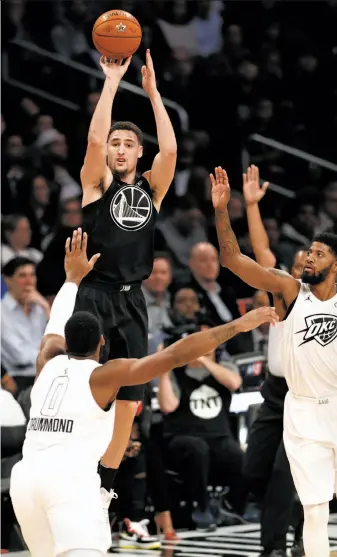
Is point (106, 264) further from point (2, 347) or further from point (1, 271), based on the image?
point (1, 271)

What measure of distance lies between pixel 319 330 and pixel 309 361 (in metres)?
0.19

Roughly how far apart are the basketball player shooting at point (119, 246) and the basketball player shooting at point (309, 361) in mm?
480

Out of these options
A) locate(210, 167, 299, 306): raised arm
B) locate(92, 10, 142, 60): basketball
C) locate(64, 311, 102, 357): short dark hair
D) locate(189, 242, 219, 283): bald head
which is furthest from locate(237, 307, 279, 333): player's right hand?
locate(189, 242, 219, 283): bald head

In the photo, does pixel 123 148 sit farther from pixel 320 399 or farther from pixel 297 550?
pixel 297 550

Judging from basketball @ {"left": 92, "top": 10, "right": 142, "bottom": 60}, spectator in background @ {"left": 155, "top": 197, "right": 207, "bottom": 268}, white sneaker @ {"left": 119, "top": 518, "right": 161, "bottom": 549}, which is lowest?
white sneaker @ {"left": 119, "top": 518, "right": 161, "bottom": 549}

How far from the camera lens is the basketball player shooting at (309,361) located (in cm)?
718

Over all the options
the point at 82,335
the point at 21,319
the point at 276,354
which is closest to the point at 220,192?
the point at 276,354

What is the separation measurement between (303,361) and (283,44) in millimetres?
10124

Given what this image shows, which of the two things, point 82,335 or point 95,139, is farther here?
point 95,139

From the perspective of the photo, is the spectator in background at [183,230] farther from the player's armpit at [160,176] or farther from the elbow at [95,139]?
the elbow at [95,139]

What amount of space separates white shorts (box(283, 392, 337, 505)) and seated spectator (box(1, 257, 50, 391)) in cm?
325

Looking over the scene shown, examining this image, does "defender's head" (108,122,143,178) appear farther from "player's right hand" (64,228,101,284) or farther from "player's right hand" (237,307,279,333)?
"player's right hand" (237,307,279,333)

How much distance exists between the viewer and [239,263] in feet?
23.9

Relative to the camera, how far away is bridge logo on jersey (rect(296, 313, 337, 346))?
289 inches
